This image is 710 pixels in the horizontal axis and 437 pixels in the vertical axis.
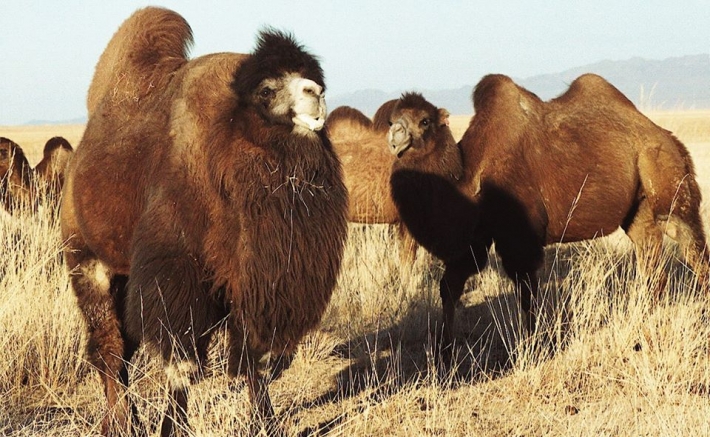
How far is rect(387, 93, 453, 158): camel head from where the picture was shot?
7.82 metres

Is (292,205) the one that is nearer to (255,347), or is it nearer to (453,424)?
(255,347)

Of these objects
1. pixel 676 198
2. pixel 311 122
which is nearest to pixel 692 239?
pixel 676 198

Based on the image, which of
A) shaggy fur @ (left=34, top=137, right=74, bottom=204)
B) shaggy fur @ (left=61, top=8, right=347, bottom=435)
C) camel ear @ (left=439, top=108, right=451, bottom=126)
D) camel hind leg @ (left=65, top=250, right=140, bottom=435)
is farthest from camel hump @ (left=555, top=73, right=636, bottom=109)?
shaggy fur @ (left=34, top=137, right=74, bottom=204)

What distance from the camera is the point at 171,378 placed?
183 inches

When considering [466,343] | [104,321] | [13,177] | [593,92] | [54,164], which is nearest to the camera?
[104,321]

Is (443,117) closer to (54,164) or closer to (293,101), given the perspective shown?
(293,101)

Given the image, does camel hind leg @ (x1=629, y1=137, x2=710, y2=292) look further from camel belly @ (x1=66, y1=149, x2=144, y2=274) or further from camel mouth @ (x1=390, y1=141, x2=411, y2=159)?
camel belly @ (x1=66, y1=149, x2=144, y2=274)

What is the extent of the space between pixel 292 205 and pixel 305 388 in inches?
87.6

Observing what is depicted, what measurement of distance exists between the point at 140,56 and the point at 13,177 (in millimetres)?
6551

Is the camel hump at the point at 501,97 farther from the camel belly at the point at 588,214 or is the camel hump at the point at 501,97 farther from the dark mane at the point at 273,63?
the dark mane at the point at 273,63

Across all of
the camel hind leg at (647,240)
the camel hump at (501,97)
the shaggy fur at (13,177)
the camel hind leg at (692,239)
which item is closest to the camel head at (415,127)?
the camel hump at (501,97)

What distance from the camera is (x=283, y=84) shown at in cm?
444

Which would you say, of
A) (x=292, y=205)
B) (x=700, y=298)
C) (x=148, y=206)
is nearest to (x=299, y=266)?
(x=292, y=205)

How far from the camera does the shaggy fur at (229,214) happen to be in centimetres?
440
